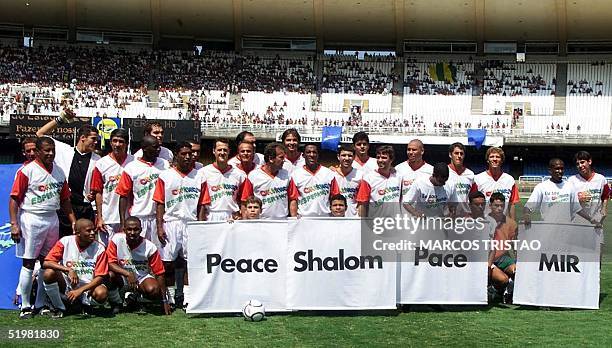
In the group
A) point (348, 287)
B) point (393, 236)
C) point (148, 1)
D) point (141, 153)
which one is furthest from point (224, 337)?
point (148, 1)

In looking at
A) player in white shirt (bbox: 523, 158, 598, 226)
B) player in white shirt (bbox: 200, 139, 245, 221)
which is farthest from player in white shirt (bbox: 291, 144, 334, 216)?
player in white shirt (bbox: 523, 158, 598, 226)

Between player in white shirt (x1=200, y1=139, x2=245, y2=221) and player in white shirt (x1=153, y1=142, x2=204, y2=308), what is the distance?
86 millimetres

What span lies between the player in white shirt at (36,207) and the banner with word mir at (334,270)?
2.50m

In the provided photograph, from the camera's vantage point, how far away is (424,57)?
40.5 meters

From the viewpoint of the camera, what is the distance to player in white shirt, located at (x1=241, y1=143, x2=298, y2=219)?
7.88m

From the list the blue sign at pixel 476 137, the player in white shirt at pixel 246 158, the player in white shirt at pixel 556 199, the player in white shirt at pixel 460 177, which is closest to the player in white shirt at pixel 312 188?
the player in white shirt at pixel 246 158

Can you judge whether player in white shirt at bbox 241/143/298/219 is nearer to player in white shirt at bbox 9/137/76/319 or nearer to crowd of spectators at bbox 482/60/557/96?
player in white shirt at bbox 9/137/76/319

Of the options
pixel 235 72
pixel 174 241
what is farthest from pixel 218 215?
pixel 235 72

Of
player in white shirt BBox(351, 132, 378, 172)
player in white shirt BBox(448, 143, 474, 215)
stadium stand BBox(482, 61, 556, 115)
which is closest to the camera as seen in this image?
player in white shirt BBox(448, 143, 474, 215)

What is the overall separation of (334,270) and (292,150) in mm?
1772

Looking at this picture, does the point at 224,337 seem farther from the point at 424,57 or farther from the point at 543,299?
the point at 424,57

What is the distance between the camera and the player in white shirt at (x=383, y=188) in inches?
313

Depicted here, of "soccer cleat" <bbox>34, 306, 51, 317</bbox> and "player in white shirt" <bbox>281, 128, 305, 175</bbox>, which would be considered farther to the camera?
"player in white shirt" <bbox>281, 128, 305, 175</bbox>

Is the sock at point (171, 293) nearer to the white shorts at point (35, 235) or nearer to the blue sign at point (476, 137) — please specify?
the white shorts at point (35, 235)
